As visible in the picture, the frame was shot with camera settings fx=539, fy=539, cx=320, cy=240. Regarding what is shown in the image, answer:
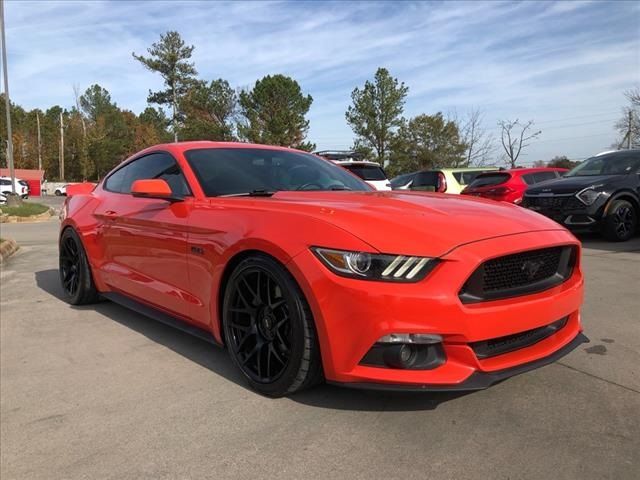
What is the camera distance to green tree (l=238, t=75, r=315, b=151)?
44000 millimetres

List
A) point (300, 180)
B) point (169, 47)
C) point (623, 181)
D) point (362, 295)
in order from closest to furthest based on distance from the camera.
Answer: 1. point (362, 295)
2. point (300, 180)
3. point (623, 181)
4. point (169, 47)

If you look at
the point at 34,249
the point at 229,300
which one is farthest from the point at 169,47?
the point at 229,300

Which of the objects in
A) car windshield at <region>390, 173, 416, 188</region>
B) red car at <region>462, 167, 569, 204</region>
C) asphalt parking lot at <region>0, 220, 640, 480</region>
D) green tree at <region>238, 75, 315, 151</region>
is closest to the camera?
asphalt parking lot at <region>0, 220, 640, 480</region>

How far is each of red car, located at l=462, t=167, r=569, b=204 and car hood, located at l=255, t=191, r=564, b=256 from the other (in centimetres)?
818

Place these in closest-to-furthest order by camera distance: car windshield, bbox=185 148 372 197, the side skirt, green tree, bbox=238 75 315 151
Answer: the side skirt → car windshield, bbox=185 148 372 197 → green tree, bbox=238 75 315 151

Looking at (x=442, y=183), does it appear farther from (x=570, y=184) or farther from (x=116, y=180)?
(x=116, y=180)

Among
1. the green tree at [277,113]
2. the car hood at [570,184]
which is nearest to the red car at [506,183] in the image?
the car hood at [570,184]

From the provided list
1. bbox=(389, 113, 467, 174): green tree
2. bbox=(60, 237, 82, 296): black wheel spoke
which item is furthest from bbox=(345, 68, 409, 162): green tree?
bbox=(60, 237, 82, 296): black wheel spoke

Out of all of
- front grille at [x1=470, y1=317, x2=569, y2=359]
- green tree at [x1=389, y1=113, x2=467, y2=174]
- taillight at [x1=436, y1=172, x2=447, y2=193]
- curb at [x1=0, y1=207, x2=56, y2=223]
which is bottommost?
curb at [x1=0, y1=207, x2=56, y2=223]

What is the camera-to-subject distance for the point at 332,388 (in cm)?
297

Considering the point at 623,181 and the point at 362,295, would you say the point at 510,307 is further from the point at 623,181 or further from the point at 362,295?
the point at 623,181

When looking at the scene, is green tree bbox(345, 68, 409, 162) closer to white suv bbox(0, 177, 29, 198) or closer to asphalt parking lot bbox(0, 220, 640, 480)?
white suv bbox(0, 177, 29, 198)

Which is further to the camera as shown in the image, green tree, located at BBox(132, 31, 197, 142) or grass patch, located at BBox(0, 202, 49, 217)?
green tree, located at BBox(132, 31, 197, 142)

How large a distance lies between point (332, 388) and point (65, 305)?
332cm
